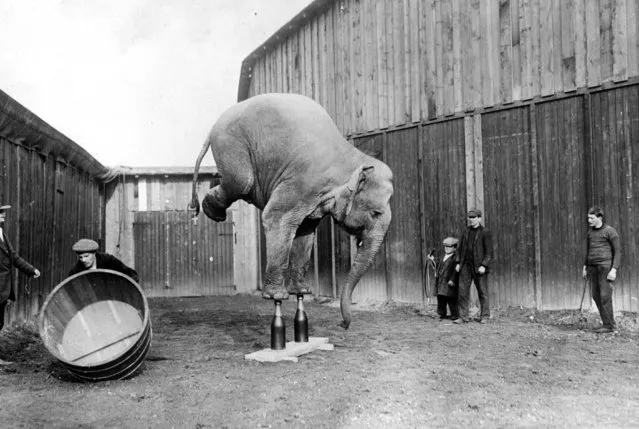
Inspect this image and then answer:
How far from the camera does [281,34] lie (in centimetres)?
1623

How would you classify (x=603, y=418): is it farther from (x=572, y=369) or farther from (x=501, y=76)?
(x=501, y=76)

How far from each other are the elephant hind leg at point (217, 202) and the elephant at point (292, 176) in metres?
0.01

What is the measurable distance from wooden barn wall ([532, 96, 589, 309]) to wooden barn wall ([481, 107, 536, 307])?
230 mm

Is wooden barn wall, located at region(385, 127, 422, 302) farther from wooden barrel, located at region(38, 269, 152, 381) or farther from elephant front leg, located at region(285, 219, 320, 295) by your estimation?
wooden barrel, located at region(38, 269, 152, 381)

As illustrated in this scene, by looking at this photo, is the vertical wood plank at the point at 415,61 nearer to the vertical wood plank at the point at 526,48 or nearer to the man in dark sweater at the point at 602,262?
the vertical wood plank at the point at 526,48

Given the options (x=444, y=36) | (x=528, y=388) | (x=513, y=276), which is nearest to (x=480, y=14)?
(x=444, y=36)

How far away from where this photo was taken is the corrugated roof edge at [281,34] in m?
14.8

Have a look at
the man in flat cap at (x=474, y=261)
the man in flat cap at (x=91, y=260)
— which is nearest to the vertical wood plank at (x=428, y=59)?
the man in flat cap at (x=474, y=261)

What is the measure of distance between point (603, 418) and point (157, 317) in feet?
31.4

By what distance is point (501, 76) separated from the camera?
11195 millimetres

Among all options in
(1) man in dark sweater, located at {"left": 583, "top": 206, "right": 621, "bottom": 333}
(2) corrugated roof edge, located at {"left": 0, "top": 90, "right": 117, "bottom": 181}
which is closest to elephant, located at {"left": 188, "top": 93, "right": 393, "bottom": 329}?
(2) corrugated roof edge, located at {"left": 0, "top": 90, "right": 117, "bottom": 181}

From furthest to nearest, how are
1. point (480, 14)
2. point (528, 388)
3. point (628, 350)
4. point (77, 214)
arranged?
point (77, 214), point (480, 14), point (628, 350), point (528, 388)

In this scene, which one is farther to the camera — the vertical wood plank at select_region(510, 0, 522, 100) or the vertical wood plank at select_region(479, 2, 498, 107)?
the vertical wood plank at select_region(479, 2, 498, 107)

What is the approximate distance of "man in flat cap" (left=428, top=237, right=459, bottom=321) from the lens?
10.9 m
